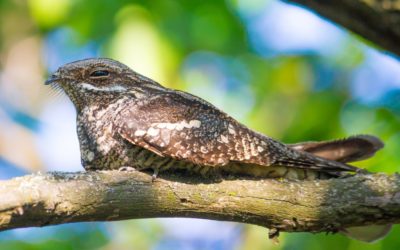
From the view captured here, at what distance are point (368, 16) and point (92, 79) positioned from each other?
145 centimetres

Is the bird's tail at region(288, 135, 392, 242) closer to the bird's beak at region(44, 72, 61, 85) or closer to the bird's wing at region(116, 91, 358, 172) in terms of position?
the bird's wing at region(116, 91, 358, 172)

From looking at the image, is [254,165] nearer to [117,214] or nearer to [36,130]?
[117,214]

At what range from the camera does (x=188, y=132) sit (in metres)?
3.55

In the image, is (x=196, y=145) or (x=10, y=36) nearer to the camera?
(x=196, y=145)

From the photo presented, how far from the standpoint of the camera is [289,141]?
4.96m

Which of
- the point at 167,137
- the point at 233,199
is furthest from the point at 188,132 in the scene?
the point at 233,199

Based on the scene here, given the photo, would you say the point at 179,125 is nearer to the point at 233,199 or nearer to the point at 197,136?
the point at 197,136

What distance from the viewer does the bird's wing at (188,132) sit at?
3422 millimetres

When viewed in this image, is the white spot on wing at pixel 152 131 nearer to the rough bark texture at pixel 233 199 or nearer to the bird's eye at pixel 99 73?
the rough bark texture at pixel 233 199

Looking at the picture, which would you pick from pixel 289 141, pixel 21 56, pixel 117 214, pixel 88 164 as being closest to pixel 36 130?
pixel 21 56

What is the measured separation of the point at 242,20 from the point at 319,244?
1971 millimetres

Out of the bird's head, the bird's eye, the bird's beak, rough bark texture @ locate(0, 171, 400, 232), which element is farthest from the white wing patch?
→ the bird's beak

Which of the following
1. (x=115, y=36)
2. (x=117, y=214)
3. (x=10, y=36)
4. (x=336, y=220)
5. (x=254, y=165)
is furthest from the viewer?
(x=10, y=36)

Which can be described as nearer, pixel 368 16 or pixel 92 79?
pixel 368 16
